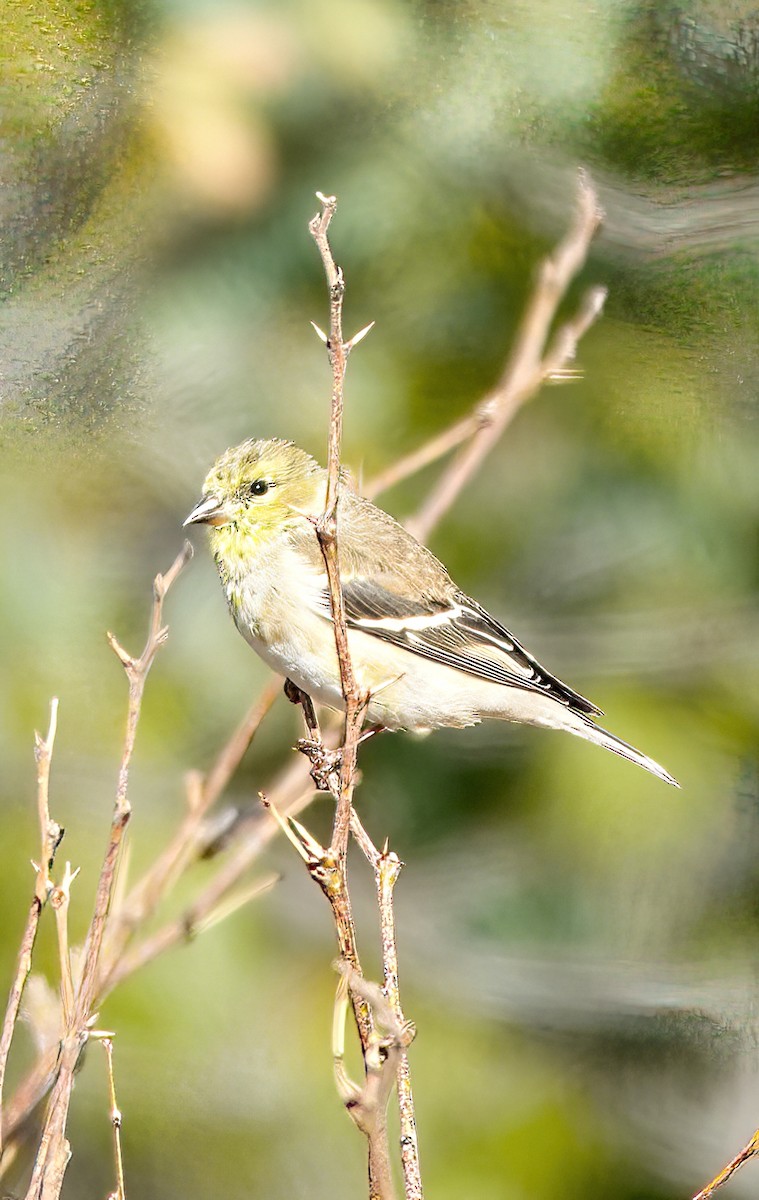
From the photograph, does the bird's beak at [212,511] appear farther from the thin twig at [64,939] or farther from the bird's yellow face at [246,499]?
the thin twig at [64,939]

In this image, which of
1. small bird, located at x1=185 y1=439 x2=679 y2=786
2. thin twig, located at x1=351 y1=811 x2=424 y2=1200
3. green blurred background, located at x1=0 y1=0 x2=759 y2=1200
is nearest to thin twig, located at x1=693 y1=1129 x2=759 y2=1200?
thin twig, located at x1=351 y1=811 x2=424 y2=1200

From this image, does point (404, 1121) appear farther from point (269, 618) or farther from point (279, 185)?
point (279, 185)

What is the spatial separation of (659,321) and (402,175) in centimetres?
38

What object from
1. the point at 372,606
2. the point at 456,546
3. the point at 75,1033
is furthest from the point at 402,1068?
the point at 456,546

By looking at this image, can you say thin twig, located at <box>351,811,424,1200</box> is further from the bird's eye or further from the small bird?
the bird's eye

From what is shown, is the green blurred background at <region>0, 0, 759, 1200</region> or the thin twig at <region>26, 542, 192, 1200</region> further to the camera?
the green blurred background at <region>0, 0, 759, 1200</region>

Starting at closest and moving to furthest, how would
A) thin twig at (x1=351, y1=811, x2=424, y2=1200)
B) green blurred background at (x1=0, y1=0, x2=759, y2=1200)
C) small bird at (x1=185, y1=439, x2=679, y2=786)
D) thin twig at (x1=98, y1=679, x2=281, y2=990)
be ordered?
thin twig at (x1=351, y1=811, x2=424, y2=1200) < thin twig at (x1=98, y1=679, x2=281, y2=990) < small bird at (x1=185, y1=439, x2=679, y2=786) < green blurred background at (x1=0, y1=0, x2=759, y2=1200)

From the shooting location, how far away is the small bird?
971 millimetres

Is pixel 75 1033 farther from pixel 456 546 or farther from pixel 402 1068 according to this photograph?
pixel 456 546

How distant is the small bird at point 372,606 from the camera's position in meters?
0.97

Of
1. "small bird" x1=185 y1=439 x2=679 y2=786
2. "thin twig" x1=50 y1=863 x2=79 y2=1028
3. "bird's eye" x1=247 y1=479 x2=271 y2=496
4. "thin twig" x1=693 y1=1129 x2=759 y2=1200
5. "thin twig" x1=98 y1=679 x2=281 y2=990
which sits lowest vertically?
"thin twig" x1=693 y1=1129 x2=759 y2=1200

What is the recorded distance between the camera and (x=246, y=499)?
103cm

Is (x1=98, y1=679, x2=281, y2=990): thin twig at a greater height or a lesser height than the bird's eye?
lesser

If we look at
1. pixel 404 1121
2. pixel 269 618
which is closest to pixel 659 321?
pixel 269 618
